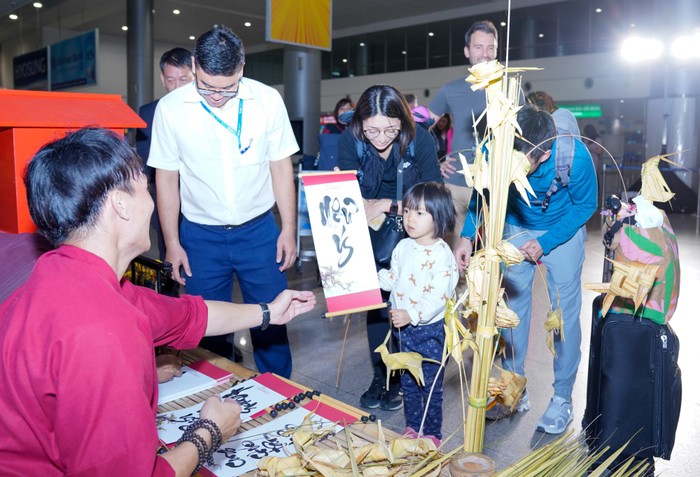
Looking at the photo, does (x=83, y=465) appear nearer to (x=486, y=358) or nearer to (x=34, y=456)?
(x=34, y=456)

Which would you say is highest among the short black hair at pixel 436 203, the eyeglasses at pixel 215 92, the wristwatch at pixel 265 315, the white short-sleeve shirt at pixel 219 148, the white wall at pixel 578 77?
the white wall at pixel 578 77

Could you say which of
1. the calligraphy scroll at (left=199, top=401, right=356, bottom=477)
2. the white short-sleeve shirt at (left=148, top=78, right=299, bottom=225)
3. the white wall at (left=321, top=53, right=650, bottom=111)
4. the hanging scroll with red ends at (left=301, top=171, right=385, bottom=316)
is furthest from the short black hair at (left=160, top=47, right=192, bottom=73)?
the white wall at (left=321, top=53, right=650, bottom=111)

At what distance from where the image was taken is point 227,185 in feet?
7.86

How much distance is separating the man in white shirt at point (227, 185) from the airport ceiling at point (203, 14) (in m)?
12.3

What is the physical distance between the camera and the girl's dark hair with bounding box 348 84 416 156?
8.08 feet

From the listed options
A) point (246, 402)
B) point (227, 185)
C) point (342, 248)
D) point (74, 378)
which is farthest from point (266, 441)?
point (227, 185)

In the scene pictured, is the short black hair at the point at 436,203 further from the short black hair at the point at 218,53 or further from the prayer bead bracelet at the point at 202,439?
the prayer bead bracelet at the point at 202,439

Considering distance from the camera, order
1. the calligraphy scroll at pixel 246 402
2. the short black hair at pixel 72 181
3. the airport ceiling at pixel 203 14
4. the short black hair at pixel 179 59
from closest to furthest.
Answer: the short black hair at pixel 72 181, the calligraphy scroll at pixel 246 402, the short black hair at pixel 179 59, the airport ceiling at pixel 203 14

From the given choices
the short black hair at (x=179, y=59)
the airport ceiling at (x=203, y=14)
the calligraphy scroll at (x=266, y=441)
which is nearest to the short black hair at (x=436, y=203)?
the calligraphy scroll at (x=266, y=441)

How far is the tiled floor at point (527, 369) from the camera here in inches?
100

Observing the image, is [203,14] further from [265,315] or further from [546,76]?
[265,315]

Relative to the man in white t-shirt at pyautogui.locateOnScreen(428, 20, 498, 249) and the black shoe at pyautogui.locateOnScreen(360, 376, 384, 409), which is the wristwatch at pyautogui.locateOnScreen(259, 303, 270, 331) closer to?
the black shoe at pyautogui.locateOnScreen(360, 376, 384, 409)

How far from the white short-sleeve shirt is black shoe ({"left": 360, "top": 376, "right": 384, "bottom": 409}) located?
3.55 feet

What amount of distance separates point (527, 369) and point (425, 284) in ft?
4.72
